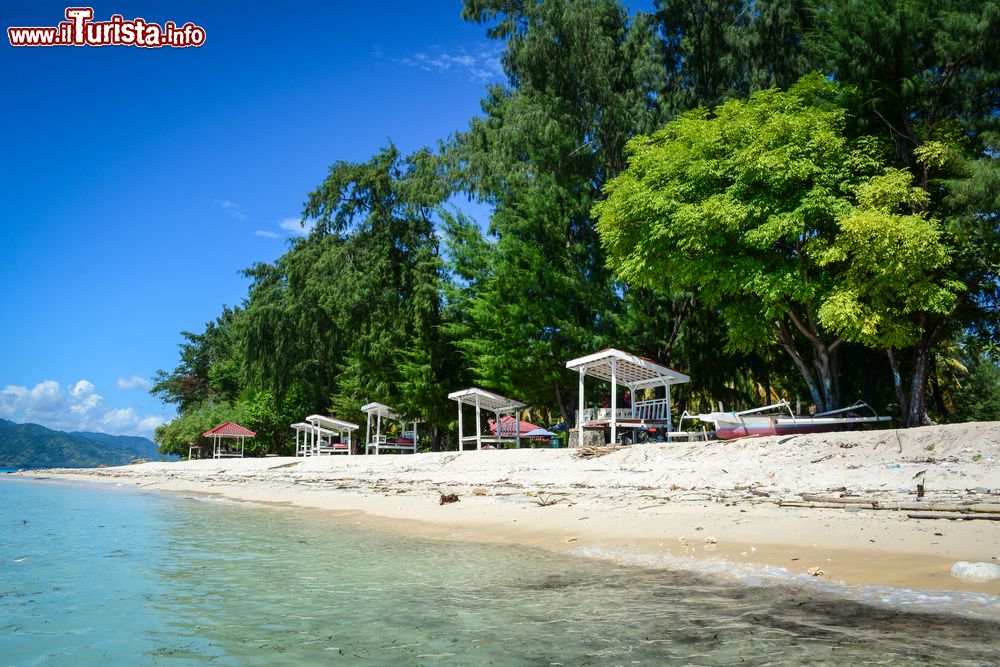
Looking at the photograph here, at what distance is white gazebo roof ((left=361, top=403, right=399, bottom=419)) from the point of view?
94.0 feet

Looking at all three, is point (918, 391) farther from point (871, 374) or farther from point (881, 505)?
point (881, 505)

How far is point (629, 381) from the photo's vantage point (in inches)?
826

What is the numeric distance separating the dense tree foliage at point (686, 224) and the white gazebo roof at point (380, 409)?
0.63m

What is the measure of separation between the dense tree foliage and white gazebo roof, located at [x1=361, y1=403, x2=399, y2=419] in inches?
25.0

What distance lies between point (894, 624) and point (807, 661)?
1.07m

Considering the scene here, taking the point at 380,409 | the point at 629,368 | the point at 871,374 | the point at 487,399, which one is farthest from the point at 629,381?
the point at 380,409

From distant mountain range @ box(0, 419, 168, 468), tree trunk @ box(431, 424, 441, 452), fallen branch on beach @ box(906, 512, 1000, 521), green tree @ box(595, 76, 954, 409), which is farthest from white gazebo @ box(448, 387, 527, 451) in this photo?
distant mountain range @ box(0, 419, 168, 468)

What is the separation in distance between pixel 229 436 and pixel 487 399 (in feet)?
73.5

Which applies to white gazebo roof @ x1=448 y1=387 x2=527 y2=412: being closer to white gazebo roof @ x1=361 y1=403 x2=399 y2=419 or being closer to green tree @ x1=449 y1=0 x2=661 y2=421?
green tree @ x1=449 y1=0 x2=661 y2=421

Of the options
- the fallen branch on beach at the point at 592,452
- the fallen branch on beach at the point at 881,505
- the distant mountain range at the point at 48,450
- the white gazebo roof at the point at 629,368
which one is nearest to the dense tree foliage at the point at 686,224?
the white gazebo roof at the point at 629,368

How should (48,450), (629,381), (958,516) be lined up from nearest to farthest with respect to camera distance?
1. (958,516)
2. (629,381)
3. (48,450)

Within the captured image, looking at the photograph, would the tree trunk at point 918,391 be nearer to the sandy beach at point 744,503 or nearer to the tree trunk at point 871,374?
the tree trunk at point 871,374

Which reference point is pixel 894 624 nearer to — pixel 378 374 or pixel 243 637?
pixel 243 637

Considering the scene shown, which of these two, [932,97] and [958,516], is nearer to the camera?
Answer: [958,516]
